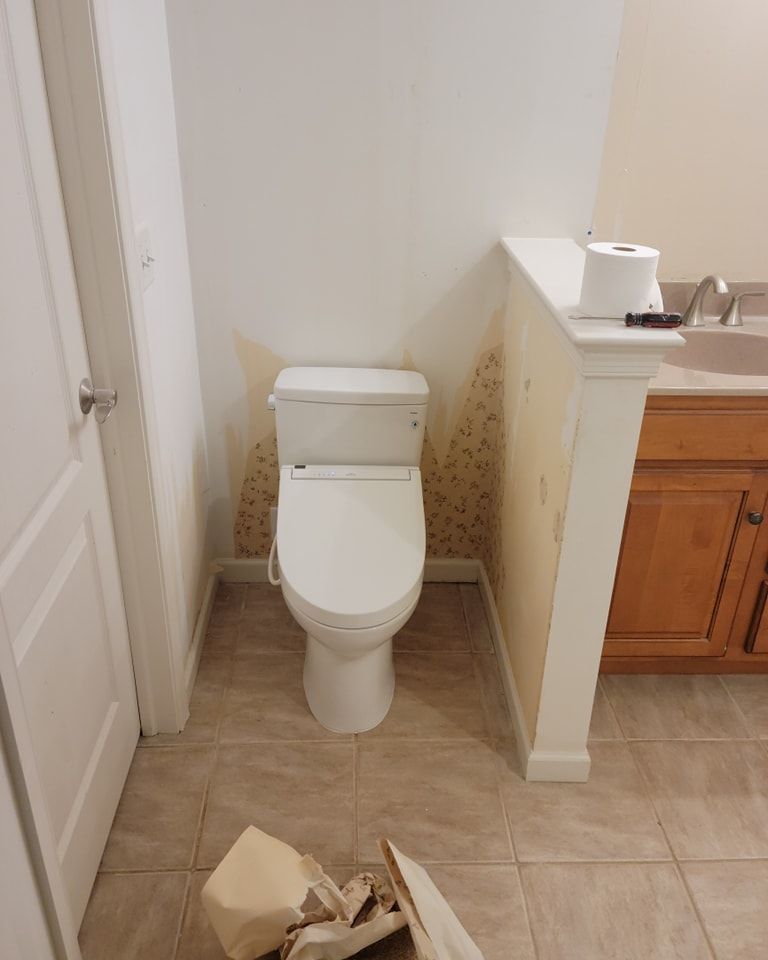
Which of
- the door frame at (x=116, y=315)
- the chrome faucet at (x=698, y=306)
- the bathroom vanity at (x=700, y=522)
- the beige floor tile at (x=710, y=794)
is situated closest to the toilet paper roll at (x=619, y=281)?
the bathroom vanity at (x=700, y=522)

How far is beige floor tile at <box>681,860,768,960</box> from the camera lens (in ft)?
5.25

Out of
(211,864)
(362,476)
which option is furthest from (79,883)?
(362,476)

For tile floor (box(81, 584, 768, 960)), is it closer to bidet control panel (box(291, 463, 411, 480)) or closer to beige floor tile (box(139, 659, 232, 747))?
beige floor tile (box(139, 659, 232, 747))

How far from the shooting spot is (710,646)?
217 centimetres

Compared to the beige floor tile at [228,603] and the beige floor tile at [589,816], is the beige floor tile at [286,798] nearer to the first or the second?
the beige floor tile at [589,816]

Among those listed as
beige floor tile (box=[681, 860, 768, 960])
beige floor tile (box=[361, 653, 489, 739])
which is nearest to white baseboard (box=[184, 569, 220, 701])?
beige floor tile (box=[361, 653, 489, 739])

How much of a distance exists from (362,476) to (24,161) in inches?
46.2

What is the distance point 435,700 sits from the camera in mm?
2186

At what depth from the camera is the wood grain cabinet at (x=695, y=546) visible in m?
1.87

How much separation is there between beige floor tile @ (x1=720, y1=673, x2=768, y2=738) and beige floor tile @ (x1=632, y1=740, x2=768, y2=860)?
64 millimetres

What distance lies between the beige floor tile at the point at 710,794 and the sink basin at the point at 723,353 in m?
0.97

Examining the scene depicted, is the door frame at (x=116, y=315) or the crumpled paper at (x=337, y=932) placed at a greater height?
the door frame at (x=116, y=315)

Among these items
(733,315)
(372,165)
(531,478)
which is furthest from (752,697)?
(372,165)

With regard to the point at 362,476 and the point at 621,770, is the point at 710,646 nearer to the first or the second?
the point at 621,770
